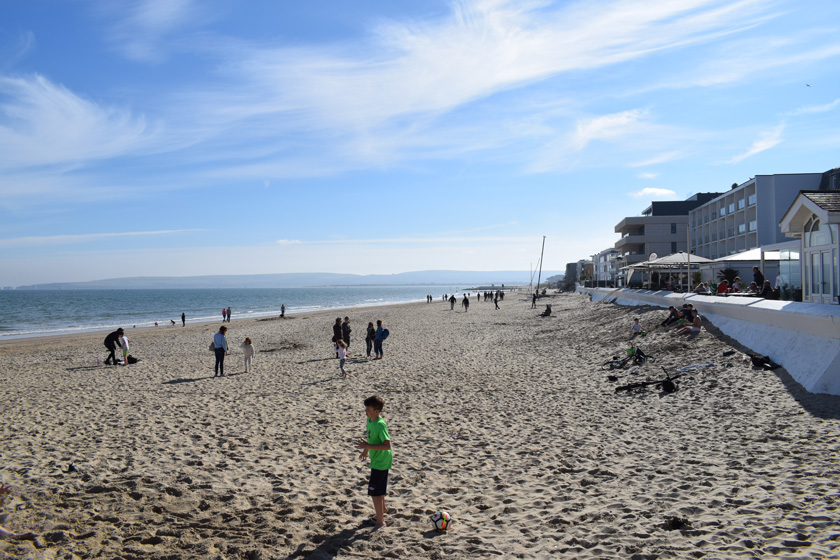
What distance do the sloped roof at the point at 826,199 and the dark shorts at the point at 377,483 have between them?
12465 mm

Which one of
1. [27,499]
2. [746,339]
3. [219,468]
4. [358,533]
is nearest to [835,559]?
[358,533]

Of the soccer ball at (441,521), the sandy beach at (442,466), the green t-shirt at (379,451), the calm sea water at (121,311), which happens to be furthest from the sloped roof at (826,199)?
the calm sea water at (121,311)

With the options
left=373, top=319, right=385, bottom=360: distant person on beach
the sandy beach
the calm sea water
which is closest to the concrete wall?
the sandy beach

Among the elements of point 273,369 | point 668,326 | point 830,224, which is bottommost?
point 273,369

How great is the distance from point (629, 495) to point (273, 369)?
486 inches

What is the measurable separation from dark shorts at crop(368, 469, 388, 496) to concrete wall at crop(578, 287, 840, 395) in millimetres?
7495

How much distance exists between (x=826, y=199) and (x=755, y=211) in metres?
34.9

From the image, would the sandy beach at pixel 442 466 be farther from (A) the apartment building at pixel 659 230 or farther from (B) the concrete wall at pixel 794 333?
(A) the apartment building at pixel 659 230

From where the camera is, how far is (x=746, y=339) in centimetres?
1232

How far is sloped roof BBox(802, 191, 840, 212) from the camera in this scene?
12.1 m

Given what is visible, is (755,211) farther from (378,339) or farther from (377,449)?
(377,449)

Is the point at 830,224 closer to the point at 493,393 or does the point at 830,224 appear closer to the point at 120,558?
the point at 493,393

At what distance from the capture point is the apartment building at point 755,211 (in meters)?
40.7

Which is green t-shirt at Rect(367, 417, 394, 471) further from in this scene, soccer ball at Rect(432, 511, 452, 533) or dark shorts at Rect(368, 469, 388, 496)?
soccer ball at Rect(432, 511, 452, 533)
